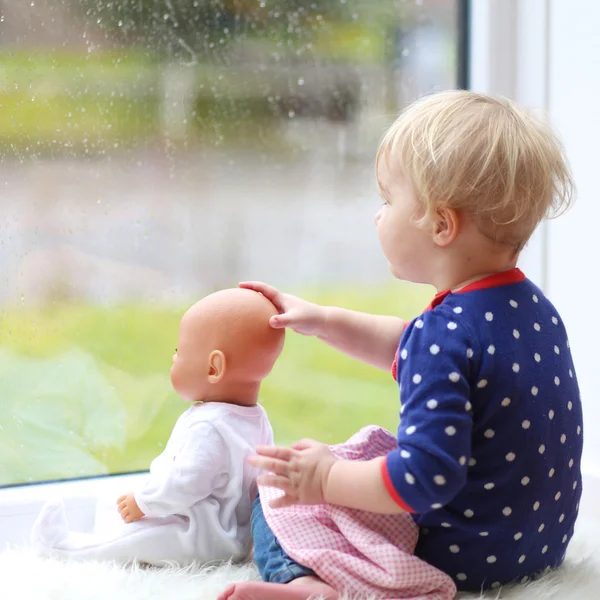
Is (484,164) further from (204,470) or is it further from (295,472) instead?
(204,470)

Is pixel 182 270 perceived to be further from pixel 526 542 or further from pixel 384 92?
pixel 526 542

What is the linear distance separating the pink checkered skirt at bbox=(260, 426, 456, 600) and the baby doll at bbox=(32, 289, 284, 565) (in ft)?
0.33

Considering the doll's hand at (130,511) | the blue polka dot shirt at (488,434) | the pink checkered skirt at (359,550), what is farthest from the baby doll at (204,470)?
the blue polka dot shirt at (488,434)

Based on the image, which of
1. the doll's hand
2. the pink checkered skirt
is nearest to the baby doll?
the doll's hand

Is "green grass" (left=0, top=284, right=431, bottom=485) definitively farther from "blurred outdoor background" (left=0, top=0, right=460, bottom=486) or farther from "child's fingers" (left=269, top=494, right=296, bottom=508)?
"child's fingers" (left=269, top=494, right=296, bottom=508)

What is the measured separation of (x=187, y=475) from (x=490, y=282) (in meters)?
0.50

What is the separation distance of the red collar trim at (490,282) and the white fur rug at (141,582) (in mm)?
391

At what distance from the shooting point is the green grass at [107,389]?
148 centimetres

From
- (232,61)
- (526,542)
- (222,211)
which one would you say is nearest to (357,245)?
(222,211)

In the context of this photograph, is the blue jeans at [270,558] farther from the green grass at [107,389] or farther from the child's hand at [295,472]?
the green grass at [107,389]

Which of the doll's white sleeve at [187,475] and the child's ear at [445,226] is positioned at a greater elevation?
the child's ear at [445,226]

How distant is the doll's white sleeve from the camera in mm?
Result: 1190

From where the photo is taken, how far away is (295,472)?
3.45 ft

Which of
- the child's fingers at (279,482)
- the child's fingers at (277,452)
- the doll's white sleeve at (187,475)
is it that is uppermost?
the child's fingers at (277,452)
